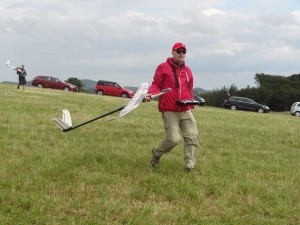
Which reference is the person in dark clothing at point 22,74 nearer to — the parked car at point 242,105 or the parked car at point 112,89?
the parked car at point 112,89

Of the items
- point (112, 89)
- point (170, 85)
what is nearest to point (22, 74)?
point (112, 89)

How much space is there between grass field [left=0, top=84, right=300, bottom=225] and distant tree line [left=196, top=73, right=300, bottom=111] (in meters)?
74.8

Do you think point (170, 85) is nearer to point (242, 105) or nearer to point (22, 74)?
point (22, 74)

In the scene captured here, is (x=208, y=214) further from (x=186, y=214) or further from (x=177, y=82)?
(x=177, y=82)

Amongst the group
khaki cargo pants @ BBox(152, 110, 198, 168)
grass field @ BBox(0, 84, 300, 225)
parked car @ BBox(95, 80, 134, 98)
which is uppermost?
parked car @ BBox(95, 80, 134, 98)

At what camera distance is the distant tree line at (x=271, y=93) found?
272ft

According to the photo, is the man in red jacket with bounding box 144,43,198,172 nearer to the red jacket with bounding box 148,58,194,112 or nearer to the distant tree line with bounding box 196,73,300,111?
the red jacket with bounding box 148,58,194,112

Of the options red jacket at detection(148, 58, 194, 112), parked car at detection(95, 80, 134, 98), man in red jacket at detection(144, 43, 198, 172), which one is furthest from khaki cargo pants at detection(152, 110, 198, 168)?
parked car at detection(95, 80, 134, 98)

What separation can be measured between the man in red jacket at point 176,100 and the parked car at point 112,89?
38.3 metres

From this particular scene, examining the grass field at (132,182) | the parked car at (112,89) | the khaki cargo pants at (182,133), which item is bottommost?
the grass field at (132,182)

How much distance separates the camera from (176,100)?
25.3 feet

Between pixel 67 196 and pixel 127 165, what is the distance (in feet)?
6.67

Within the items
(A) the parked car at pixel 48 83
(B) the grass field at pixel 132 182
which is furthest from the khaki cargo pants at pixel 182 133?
(A) the parked car at pixel 48 83

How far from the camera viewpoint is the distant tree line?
8288cm
